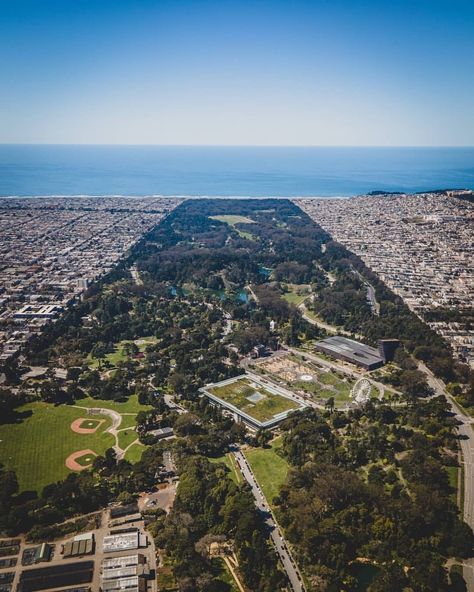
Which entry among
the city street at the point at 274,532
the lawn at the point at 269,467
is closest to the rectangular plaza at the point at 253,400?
the lawn at the point at 269,467

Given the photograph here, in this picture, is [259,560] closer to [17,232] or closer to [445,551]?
[445,551]

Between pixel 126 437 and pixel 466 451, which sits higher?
pixel 466 451

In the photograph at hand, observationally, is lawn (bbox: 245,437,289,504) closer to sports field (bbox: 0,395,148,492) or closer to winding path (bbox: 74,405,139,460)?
sports field (bbox: 0,395,148,492)

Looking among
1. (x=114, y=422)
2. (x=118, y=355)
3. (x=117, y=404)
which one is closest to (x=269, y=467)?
(x=114, y=422)

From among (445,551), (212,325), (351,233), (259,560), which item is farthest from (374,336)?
(351,233)

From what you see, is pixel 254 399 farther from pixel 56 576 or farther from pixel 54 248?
pixel 54 248

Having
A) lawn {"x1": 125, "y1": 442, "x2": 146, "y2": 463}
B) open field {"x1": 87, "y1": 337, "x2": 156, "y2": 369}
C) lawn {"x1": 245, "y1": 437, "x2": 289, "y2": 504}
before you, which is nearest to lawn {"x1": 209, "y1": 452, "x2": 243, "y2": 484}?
lawn {"x1": 245, "y1": 437, "x2": 289, "y2": 504}

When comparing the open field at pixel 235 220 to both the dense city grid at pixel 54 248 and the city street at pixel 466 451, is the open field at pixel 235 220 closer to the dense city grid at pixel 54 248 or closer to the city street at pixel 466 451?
the dense city grid at pixel 54 248
